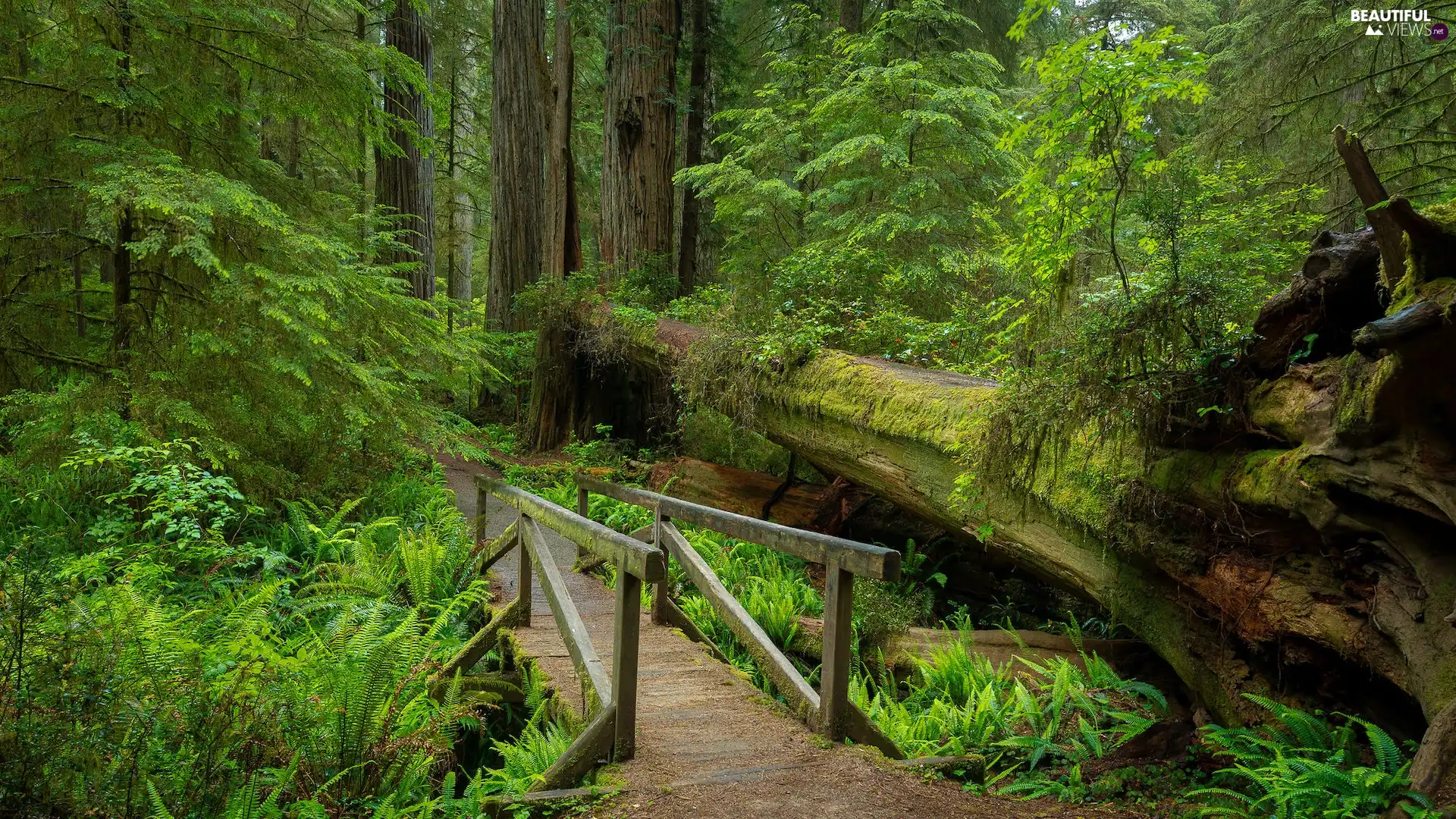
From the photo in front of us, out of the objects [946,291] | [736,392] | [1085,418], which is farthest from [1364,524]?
[946,291]

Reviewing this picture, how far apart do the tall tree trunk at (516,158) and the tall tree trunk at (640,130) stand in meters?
2.57

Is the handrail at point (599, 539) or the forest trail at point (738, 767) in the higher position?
the handrail at point (599, 539)

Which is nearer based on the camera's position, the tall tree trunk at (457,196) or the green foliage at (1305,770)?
the green foliage at (1305,770)

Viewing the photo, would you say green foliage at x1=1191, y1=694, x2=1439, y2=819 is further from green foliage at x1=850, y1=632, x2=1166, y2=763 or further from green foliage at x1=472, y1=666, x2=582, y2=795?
green foliage at x1=472, y1=666, x2=582, y2=795

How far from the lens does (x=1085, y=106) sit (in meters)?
4.41

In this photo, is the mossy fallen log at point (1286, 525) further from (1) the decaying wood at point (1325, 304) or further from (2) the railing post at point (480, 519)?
(2) the railing post at point (480, 519)

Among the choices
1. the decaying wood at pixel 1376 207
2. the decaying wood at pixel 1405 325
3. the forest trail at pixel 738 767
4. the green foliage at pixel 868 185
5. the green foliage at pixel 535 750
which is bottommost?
the green foliage at pixel 535 750

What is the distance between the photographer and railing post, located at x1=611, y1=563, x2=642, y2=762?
3512mm

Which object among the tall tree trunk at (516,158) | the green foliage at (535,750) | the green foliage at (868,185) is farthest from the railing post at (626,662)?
the tall tree trunk at (516,158)

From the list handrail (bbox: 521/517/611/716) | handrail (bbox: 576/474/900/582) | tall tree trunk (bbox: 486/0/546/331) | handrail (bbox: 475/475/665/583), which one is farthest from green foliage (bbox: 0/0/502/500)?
tall tree trunk (bbox: 486/0/546/331)

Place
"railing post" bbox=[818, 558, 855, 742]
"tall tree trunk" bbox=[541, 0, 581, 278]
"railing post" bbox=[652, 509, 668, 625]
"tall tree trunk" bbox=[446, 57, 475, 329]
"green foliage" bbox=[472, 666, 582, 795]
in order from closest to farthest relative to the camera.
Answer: "railing post" bbox=[818, 558, 855, 742] < "green foliage" bbox=[472, 666, 582, 795] < "railing post" bbox=[652, 509, 668, 625] < "tall tree trunk" bbox=[541, 0, 581, 278] < "tall tree trunk" bbox=[446, 57, 475, 329]

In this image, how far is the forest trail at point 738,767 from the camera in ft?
10.4

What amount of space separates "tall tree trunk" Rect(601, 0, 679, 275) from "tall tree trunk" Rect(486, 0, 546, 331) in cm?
257

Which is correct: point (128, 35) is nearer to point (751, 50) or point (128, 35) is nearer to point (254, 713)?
point (254, 713)
